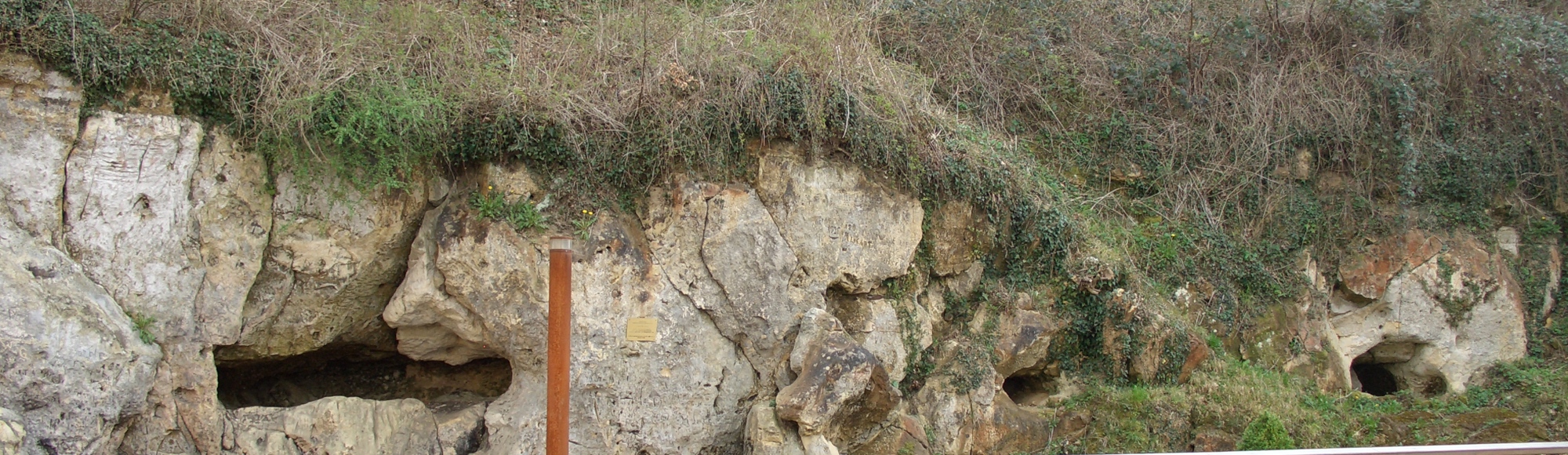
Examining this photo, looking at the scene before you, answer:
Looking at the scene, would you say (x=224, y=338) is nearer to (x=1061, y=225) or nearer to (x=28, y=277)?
(x=28, y=277)

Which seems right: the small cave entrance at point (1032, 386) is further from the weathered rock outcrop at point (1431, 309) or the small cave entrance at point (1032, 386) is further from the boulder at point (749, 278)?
the weathered rock outcrop at point (1431, 309)

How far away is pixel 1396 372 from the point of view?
32.2ft

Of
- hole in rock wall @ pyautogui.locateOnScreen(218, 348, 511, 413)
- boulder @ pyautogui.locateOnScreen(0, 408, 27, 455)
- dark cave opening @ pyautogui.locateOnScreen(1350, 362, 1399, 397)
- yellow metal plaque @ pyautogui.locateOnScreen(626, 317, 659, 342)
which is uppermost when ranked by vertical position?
yellow metal plaque @ pyautogui.locateOnScreen(626, 317, 659, 342)

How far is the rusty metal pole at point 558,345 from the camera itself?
4.42 m

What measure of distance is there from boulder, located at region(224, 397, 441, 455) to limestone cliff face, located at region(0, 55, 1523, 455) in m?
0.01

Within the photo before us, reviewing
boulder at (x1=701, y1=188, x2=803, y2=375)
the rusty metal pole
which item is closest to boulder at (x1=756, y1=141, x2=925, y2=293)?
boulder at (x1=701, y1=188, x2=803, y2=375)

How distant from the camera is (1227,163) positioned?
9.74 metres

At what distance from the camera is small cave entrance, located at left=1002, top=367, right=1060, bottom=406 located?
26.8 ft

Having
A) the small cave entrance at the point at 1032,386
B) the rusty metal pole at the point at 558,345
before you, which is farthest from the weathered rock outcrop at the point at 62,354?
the small cave entrance at the point at 1032,386

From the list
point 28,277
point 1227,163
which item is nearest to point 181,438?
point 28,277

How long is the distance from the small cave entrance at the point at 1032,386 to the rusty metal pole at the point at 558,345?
4.51 metres

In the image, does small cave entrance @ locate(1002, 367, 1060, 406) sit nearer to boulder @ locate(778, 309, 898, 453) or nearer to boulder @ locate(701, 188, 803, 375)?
boulder @ locate(778, 309, 898, 453)

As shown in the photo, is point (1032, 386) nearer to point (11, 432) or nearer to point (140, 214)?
point (140, 214)

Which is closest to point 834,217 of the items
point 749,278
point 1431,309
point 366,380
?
point 749,278
